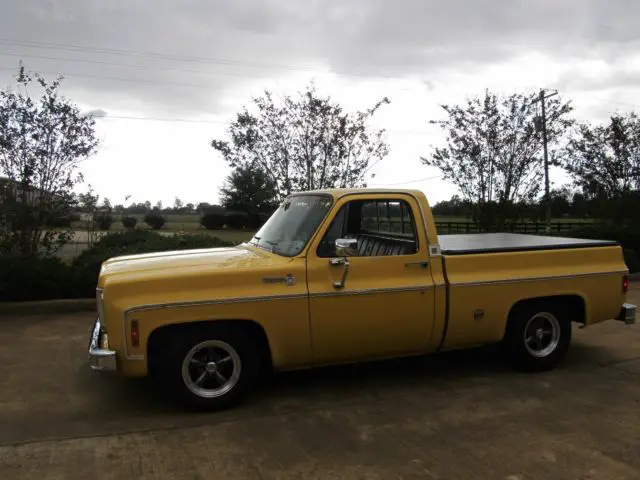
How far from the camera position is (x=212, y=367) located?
4.60 meters

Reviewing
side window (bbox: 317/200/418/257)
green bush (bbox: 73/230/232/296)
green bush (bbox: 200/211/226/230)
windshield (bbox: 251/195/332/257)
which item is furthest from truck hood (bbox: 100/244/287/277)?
green bush (bbox: 200/211/226/230)

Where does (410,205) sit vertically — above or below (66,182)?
below

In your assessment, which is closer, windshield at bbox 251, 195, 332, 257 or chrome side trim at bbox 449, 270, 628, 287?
windshield at bbox 251, 195, 332, 257

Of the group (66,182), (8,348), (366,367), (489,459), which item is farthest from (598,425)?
(66,182)

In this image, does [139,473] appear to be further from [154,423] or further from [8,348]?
[8,348]

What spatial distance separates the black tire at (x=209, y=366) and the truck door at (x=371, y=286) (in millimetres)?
596

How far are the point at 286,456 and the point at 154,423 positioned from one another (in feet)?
3.94

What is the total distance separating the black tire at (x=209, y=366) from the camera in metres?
4.48

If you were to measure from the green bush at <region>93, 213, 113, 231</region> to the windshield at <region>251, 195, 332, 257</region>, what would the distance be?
636cm

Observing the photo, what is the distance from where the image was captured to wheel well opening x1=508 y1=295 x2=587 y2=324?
559 cm

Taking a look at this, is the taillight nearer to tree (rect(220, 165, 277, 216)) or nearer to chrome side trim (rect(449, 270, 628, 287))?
chrome side trim (rect(449, 270, 628, 287))

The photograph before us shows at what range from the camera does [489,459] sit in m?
3.79

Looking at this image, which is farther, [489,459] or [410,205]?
[410,205]

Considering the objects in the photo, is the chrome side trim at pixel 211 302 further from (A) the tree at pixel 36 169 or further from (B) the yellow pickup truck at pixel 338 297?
(A) the tree at pixel 36 169
